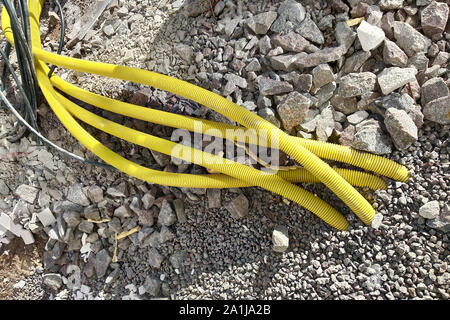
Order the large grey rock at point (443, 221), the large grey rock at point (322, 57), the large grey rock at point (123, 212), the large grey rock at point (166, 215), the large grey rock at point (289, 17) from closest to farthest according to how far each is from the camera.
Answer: the large grey rock at point (443, 221)
the large grey rock at point (322, 57)
the large grey rock at point (289, 17)
the large grey rock at point (166, 215)
the large grey rock at point (123, 212)

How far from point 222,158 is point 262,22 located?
0.92m

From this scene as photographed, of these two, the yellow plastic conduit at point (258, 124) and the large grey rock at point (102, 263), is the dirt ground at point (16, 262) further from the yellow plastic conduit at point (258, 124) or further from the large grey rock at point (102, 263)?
the yellow plastic conduit at point (258, 124)

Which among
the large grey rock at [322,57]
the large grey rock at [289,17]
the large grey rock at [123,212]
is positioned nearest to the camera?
the large grey rock at [322,57]

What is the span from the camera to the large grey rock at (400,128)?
218 cm

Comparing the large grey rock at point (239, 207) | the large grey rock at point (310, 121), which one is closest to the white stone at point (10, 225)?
the large grey rock at point (239, 207)

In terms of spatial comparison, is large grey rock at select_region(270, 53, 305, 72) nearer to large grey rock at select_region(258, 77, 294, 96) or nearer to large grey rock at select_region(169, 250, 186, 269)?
large grey rock at select_region(258, 77, 294, 96)

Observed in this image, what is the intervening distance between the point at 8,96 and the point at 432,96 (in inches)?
118

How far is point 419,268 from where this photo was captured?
2.14 metres

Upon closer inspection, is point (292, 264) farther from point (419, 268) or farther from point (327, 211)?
point (419, 268)

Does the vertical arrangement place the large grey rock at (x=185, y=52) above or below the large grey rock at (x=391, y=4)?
below

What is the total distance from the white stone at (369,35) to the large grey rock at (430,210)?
977 millimetres

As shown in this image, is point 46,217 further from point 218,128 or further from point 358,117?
point 358,117

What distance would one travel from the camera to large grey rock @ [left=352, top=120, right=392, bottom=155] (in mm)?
2244

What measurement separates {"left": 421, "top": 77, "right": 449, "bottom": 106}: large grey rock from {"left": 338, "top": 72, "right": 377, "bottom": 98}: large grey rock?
289mm
